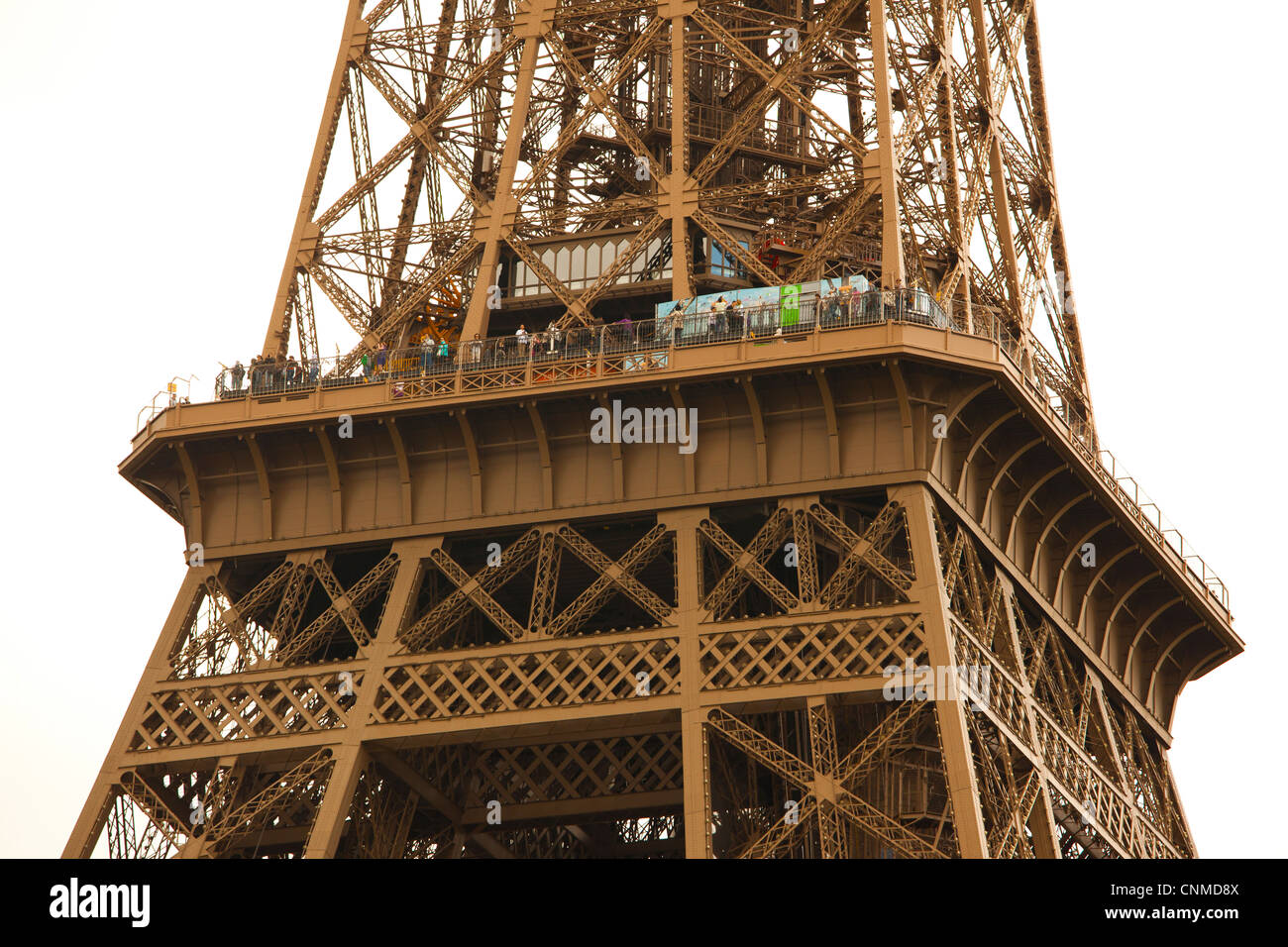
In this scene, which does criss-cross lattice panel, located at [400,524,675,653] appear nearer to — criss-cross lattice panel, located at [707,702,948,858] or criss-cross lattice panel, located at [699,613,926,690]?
criss-cross lattice panel, located at [699,613,926,690]

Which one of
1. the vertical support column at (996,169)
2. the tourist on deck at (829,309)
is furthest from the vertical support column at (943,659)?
the vertical support column at (996,169)

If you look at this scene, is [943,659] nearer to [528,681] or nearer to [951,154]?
[528,681]

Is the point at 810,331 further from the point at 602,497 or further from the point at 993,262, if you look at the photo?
the point at 993,262

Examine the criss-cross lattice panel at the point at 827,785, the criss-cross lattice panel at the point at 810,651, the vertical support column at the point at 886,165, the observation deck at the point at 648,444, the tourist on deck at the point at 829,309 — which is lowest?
the criss-cross lattice panel at the point at 827,785

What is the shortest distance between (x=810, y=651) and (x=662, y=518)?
4.48 metres

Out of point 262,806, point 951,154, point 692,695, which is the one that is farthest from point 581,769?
point 951,154

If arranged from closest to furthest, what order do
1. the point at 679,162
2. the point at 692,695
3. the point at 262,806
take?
the point at 692,695, the point at 262,806, the point at 679,162

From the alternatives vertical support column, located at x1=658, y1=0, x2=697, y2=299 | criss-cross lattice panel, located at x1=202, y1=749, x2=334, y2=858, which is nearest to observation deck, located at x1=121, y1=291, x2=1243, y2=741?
vertical support column, located at x1=658, y1=0, x2=697, y2=299

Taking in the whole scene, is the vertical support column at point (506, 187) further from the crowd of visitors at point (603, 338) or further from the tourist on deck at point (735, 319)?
the tourist on deck at point (735, 319)

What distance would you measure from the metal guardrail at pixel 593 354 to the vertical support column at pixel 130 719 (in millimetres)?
3602

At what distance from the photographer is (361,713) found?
46.8 metres

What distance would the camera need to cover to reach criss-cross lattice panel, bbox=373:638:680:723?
150 ft

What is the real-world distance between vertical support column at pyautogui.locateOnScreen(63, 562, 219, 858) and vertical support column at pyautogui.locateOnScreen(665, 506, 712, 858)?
9.96m

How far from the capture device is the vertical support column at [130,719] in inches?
1826
